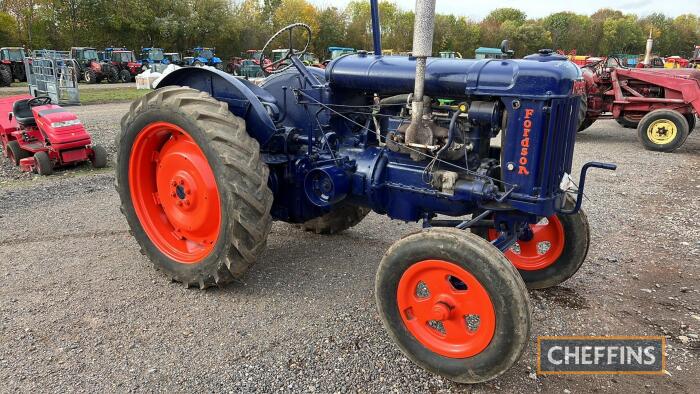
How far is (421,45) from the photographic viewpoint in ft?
8.45

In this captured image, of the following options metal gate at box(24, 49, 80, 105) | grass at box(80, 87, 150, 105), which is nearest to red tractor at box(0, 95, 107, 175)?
metal gate at box(24, 49, 80, 105)

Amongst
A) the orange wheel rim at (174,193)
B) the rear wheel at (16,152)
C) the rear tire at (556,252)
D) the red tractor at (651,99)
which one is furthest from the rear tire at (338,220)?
the red tractor at (651,99)

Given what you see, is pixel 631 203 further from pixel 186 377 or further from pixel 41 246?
Result: pixel 41 246

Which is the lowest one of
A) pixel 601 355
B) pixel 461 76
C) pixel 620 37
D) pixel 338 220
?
pixel 601 355

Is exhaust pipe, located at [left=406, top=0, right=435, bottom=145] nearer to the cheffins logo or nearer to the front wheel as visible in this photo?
the front wheel

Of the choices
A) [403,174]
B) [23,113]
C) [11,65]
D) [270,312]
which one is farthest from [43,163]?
[11,65]

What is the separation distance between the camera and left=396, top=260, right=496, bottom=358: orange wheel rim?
8.04ft

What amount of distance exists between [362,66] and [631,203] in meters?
4.37

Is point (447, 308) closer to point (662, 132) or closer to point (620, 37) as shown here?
point (662, 132)

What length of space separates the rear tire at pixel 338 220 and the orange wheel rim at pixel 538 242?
1240mm

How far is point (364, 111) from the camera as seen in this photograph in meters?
3.45

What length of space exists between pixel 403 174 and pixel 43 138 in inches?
234

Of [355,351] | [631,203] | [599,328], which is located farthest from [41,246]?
[631,203]

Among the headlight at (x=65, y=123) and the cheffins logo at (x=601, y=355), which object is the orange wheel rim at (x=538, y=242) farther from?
the headlight at (x=65, y=123)
